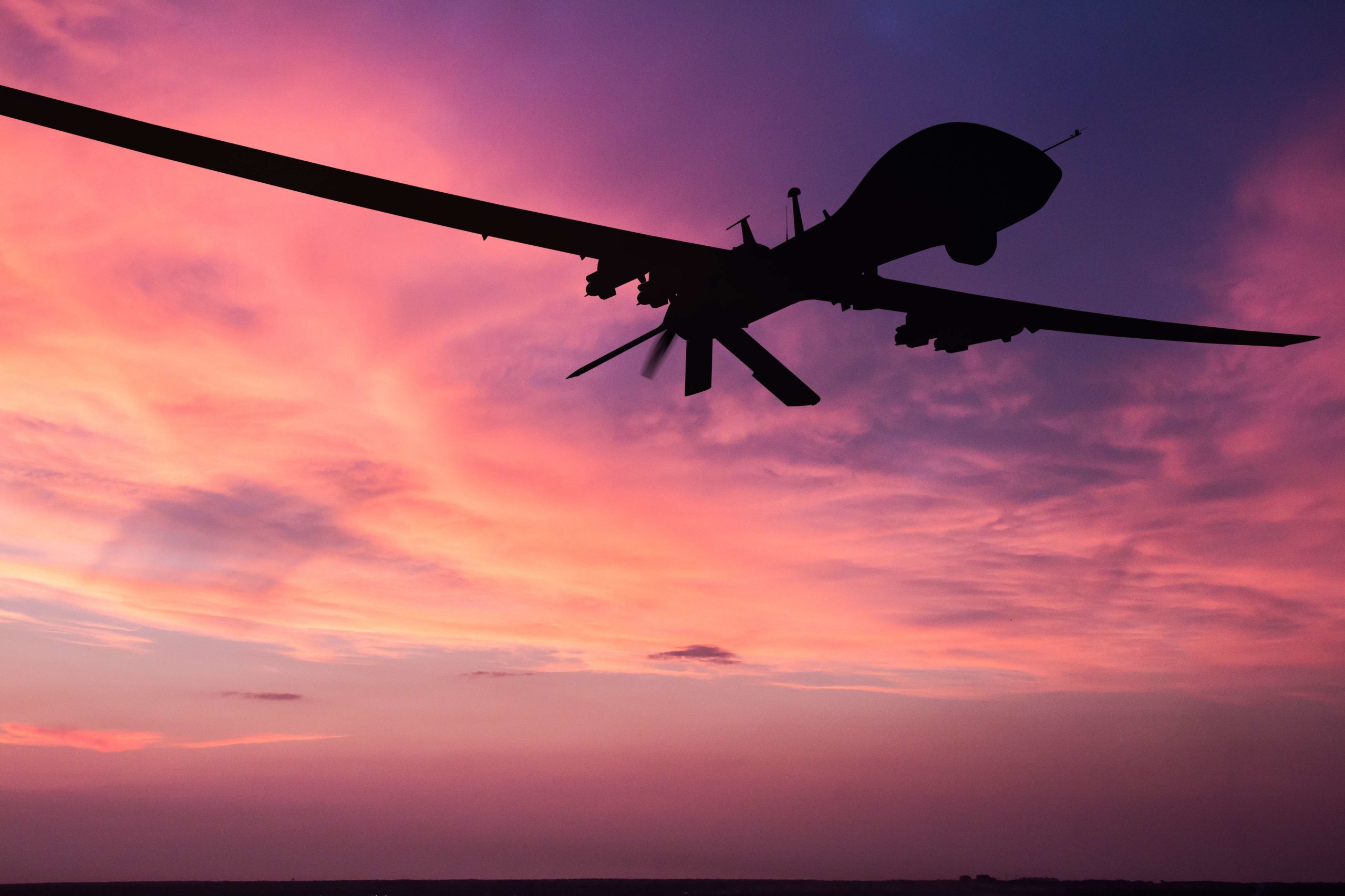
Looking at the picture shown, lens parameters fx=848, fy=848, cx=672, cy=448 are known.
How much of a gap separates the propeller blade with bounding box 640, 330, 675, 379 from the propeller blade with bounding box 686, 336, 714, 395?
22.7 inches

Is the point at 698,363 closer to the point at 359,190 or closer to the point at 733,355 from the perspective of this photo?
the point at 733,355

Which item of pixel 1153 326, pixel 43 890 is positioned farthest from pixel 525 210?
pixel 43 890

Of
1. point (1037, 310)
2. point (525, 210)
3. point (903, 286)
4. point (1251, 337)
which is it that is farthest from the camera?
point (1251, 337)

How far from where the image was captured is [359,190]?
50.9ft

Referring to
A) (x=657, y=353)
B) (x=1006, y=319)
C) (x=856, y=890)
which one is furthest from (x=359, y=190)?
(x=856, y=890)

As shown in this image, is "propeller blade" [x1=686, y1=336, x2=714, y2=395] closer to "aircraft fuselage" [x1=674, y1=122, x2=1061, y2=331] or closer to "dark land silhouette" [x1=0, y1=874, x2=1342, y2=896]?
"aircraft fuselage" [x1=674, y1=122, x2=1061, y2=331]

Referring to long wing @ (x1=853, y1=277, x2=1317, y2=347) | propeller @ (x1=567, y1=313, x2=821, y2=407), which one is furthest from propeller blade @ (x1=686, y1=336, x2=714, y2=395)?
long wing @ (x1=853, y1=277, x2=1317, y2=347)

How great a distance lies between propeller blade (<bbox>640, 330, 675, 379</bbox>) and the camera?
19.2m

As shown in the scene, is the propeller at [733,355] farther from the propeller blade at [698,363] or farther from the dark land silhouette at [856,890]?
the dark land silhouette at [856,890]

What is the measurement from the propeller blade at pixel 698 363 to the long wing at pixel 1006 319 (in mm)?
3660

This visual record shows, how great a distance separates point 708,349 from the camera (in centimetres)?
1873

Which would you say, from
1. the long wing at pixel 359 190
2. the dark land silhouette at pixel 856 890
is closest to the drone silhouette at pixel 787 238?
the long wing at pixel 359 190

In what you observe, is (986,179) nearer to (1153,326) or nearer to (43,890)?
(1153,326)

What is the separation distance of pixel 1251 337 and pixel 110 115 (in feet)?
88.0
